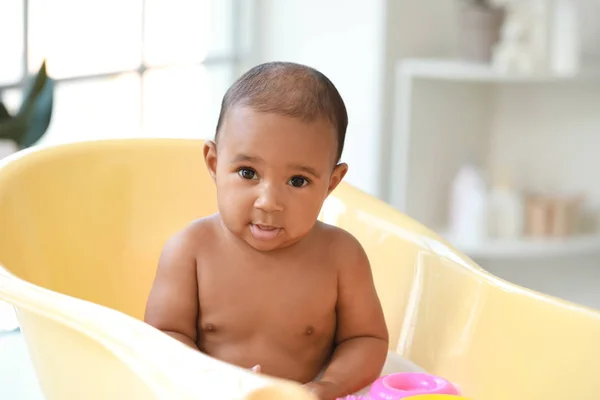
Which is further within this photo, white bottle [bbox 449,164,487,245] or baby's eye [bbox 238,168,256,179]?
white bottle [bbox 449,164,487,245]

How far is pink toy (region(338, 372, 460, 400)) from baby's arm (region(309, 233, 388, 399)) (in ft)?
0.19

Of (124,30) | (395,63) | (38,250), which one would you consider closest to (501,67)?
(395,63)

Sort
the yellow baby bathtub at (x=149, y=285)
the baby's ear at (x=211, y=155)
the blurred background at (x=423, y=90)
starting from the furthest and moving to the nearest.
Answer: the blurred background at (x=423, y=90)
the baby's ear at (x=211, y=155)
the yellow baby bathtub at (x=149, y=285)

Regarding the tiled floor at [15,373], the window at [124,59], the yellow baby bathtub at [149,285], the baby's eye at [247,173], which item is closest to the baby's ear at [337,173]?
the baby's eye at [247,173]

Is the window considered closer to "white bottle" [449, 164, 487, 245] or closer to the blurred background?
the blurred background

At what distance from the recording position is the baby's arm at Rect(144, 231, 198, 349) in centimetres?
113

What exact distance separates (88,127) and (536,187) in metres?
1.16

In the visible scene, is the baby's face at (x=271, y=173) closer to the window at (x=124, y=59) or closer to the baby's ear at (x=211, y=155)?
the baby's ear at (x=211, y=155)

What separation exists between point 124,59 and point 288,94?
1161 mm

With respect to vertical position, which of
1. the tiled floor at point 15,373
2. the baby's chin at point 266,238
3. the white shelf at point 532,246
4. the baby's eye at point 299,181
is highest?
the baby's eye at point 299,181

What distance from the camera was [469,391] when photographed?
1215 millimetres

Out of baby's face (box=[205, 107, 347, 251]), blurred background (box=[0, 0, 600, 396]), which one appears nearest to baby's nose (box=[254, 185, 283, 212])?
baby's face (box=[205, 107, 347, 251])

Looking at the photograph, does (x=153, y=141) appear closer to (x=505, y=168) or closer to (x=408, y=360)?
(x=408, y=360)

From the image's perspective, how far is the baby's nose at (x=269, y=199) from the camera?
1054 mm
